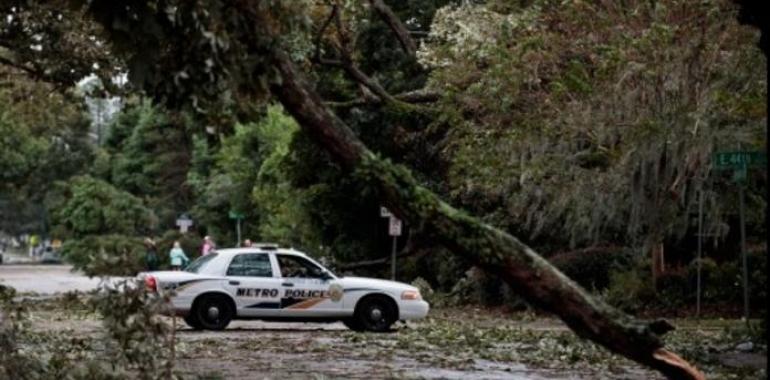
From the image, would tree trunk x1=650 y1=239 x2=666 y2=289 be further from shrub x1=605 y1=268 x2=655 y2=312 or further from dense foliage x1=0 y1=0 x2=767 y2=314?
dense foliage x1=0 y1=0 x2=767 y2=314

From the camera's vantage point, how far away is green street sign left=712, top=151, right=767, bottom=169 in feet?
59.2

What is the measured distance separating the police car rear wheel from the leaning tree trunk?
1125 centimetres

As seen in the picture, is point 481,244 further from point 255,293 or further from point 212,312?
point 212,312

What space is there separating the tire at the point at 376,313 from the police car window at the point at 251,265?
1729 mm

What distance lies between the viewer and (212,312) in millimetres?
21344

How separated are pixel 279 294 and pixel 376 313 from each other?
1.77 m

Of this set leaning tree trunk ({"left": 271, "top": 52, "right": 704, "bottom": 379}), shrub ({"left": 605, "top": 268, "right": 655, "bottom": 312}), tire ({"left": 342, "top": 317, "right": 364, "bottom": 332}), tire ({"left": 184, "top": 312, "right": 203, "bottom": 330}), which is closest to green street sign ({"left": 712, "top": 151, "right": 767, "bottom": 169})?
tire ({"left": 342, "top": 317, "right": 364, "bottom": 332})

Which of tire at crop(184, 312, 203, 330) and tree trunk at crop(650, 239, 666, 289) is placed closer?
tire at crop(184, 312, 203, 330)

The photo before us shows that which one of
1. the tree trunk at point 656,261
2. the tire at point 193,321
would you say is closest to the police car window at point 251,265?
the tire at point 193,321

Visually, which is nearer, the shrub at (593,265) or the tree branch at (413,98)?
the tree branch at (413,98)

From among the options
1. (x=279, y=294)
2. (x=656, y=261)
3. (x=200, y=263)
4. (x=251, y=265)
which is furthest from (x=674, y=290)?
(x=200, y=263)

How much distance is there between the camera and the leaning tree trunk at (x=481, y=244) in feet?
33.8

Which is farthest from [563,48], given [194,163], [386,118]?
[194,163]

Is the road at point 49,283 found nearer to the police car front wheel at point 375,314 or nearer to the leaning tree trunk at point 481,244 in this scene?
the police car front wheel at point 375,314
